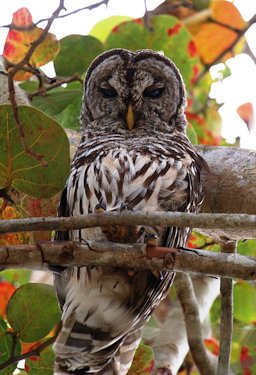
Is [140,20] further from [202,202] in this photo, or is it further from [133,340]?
[133,340]

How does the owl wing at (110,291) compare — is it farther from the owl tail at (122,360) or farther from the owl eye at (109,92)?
the owl eye at (109,92)

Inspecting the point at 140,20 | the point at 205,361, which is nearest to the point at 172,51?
the point at 140,20

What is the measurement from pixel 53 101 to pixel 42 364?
0.89m

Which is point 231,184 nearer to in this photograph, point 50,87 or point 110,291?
point 110,291

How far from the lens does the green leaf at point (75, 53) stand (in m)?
2.75

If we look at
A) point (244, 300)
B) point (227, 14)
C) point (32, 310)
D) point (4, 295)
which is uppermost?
point (227, 14)

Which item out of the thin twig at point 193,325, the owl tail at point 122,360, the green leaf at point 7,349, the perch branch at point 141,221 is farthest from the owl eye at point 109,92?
the perch branch at point 141,221

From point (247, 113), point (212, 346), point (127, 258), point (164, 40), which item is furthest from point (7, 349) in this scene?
Result: point (247, 113)

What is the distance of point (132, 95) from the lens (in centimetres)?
267

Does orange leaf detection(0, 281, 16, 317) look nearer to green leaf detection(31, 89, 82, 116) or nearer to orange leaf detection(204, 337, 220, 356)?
green leaf detection(31, 89, 82, 116)

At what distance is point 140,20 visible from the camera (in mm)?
2881

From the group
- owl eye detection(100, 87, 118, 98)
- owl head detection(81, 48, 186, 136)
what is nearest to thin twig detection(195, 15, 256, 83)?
owl head detection(81, 48, 186, 136)

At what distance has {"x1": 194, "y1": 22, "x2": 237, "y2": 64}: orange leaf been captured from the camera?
A: 12.4 feet

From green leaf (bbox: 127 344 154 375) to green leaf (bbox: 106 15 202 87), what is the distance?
3.77 feet
